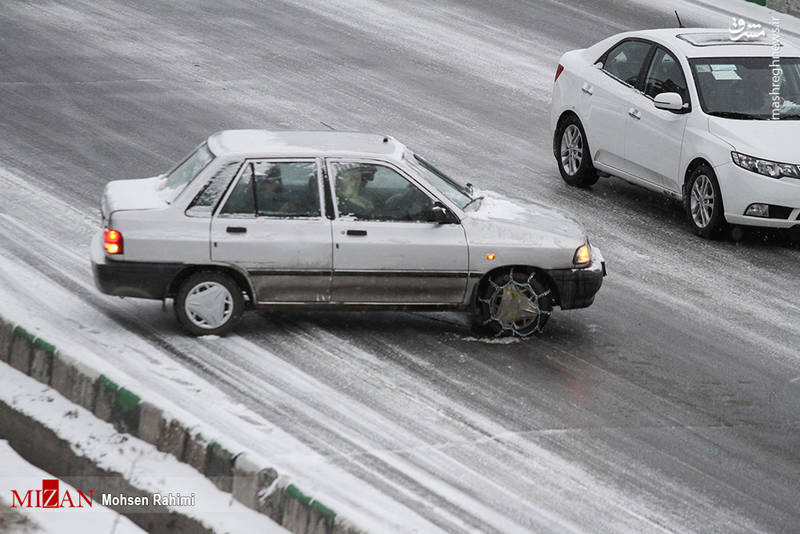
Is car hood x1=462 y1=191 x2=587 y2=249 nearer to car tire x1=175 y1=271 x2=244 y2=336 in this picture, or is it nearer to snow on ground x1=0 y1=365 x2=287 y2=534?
car tire x1=175 y1=271 x2=244 y2=336

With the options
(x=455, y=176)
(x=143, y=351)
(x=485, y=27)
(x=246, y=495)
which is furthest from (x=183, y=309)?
(x=485, y=27)

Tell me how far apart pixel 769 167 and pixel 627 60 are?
238cm

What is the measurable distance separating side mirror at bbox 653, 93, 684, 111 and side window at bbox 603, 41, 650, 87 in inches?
33.9

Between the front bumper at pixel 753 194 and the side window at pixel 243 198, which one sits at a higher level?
the front bumper at pixel 753 194

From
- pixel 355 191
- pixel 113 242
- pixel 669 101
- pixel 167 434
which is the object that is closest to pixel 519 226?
pixel 355 191

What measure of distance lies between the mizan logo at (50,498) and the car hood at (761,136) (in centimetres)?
731

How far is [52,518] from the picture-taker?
8.48 metres

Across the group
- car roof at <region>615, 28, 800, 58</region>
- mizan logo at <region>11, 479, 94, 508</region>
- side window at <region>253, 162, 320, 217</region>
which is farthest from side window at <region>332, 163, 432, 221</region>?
car roof at <region>615, 28, 800, 58</region>

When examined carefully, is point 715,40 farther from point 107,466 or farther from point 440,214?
point 107,466

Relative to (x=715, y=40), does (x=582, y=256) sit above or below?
below

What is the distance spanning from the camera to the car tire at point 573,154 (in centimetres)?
1530

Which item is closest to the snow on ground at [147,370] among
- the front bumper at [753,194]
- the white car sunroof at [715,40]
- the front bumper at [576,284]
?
the front bumper at [576,284]

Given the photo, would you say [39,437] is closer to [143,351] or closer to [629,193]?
[143,351]

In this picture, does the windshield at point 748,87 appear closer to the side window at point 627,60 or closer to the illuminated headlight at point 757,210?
the side window at point 627,60
